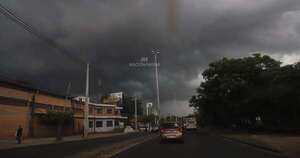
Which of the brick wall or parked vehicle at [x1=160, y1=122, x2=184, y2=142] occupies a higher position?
the brick wall

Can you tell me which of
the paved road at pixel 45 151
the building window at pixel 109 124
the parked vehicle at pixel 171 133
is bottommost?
the paved road at pixel 45 151

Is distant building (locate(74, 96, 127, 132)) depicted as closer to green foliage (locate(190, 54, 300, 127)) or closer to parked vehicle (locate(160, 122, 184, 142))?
green foliage (locate(190, 54, 300, 127))

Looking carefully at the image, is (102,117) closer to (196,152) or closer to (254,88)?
(254,88)

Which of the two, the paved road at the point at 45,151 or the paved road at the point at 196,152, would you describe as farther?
the paved road at the point at 45,151

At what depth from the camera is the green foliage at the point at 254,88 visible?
144 feet

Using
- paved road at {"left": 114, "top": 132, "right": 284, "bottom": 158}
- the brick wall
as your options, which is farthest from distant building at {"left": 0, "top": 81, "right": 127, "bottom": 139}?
paved road at {"left": 114, "top": 132, "right": 284, "bottom": 158}

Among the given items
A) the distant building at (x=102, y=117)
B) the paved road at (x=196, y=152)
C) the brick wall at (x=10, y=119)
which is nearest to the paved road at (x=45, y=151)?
the paved road at (x=196, y=152)

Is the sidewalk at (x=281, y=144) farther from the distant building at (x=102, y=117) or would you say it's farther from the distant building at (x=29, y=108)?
the distant building at (x=102, y=117)

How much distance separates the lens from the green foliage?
43844 millimetres

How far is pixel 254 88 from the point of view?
51.2m

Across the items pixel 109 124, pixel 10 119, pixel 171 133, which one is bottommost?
pixel 171 133

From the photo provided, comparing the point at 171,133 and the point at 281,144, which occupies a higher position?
the point at 171,133

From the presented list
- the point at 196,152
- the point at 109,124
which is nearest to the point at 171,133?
the point at 196,152

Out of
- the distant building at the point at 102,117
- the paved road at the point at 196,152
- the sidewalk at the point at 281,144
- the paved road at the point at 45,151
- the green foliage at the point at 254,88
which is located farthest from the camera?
the distant building at the point at 102,117
